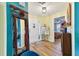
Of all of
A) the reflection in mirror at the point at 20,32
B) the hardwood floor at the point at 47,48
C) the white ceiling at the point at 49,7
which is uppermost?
the white ceiling at the point at 49,7

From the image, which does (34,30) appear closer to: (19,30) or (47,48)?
(19,30)

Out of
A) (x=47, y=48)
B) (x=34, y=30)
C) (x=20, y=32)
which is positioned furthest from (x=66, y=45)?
(x=20, y=32)

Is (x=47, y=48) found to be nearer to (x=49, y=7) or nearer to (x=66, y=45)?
(x=66, y=45)

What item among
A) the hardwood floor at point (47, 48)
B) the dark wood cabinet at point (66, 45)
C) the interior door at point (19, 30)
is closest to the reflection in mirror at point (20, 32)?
the interior door at point (19, 30)

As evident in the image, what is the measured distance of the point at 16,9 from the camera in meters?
1.55

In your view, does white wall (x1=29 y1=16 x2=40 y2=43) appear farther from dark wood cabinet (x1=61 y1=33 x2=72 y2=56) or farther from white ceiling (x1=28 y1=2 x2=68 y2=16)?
dark wood cabinet (x1=61 y1=33 x2=72 y2=56)

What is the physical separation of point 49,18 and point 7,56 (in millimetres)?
752

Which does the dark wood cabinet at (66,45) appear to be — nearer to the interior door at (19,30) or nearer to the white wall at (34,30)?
the white wall at (34,30)

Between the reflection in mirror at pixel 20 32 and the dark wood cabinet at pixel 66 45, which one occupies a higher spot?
the reflection in mirror at pixel 20 32

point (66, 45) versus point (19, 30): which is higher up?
point (19, 30)

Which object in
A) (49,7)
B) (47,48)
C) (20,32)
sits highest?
(49,7)

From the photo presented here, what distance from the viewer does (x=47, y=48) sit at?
161cm

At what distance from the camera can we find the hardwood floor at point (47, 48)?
5.27 ft

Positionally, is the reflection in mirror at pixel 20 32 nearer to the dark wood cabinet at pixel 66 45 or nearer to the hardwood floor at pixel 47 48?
the hardwood floor at pixel 47 48
